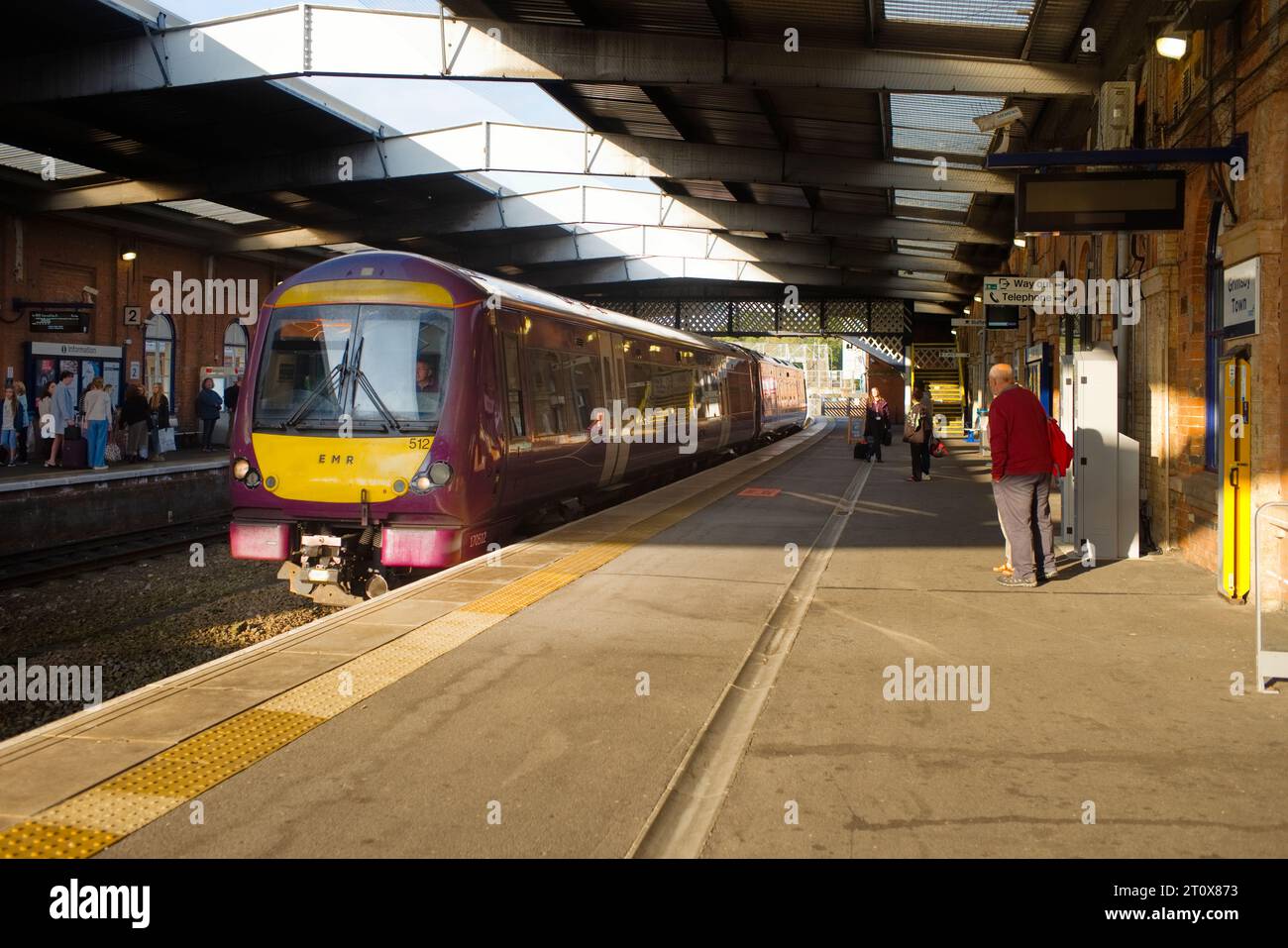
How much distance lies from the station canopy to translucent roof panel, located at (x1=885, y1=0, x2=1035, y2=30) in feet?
0.13

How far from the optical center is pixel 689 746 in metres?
4.73

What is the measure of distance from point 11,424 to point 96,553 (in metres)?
10.4

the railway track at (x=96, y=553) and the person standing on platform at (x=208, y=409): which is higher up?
the person standing on platform at (x=208, y=409)

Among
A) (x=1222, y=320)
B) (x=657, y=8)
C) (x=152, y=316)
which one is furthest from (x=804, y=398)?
(x=1222, y=320)

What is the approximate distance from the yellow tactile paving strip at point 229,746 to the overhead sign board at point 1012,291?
30.3 feet

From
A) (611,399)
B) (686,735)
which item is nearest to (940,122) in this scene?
(611,399)

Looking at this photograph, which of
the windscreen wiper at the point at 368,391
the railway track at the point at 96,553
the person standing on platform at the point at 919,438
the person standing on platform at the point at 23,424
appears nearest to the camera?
the windscreen wiper at the point at 368,391

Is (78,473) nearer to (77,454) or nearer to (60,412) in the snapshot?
(77,454)

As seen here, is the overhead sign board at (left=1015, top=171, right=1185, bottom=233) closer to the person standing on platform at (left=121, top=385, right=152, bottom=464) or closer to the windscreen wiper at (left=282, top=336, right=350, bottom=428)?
the windscreen wiper at (left=282, top=336, right=350, bottom=428)

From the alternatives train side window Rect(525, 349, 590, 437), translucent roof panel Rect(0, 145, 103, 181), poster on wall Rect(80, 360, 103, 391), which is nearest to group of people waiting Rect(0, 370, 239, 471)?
poster on wall Rect(80, 360, 103, 391)

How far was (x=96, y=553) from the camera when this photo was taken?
12930 millimetres

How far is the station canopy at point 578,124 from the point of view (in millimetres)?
13117

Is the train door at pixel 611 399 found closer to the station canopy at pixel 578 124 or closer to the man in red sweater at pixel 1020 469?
the station canopy at pixel 578 124

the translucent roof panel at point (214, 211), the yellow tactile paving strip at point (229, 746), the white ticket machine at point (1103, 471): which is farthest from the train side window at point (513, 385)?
the translucent roof panel at point (214, 211)
